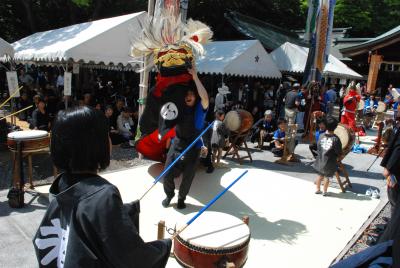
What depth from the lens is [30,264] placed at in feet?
9.97

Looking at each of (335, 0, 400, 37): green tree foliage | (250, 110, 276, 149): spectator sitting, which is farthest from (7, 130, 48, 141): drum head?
(335, 0, 400, 37): green tree foliage

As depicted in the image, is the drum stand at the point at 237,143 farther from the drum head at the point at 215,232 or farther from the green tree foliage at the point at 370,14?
the green tree foliage at the point at 370,14

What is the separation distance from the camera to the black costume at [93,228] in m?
1.28

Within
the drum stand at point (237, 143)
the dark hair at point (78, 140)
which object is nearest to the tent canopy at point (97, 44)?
the drum stand at point (237, 143)

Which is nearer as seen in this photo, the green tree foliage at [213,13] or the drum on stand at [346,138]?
the drum on stand at [346,138]

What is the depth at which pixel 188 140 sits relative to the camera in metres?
4.42

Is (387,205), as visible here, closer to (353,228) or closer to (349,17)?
(353,228)

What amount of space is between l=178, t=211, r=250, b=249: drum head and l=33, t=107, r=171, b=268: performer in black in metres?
0.80

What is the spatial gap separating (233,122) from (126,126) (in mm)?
2602

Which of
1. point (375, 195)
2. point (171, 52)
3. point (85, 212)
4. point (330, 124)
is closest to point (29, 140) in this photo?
point (171, 52)

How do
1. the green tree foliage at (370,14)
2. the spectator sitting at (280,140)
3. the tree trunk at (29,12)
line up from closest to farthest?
the spectator sitting at (280,140) < the tree trunk at (29,12) < the green tree foliage at (370,14)

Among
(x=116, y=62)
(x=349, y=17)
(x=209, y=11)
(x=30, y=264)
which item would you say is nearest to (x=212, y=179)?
(x=30, y=264)

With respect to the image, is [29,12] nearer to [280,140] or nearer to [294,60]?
[294,60]

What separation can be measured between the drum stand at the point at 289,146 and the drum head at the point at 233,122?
117 cm
